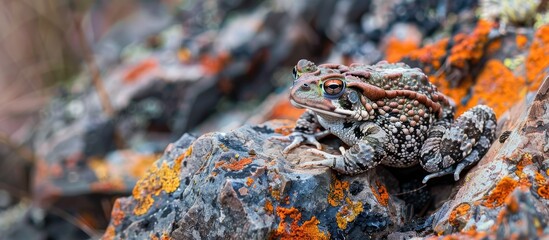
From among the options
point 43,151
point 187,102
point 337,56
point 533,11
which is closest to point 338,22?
point 337,56

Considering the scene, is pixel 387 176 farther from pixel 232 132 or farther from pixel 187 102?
pixel 187 102

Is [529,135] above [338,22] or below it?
below

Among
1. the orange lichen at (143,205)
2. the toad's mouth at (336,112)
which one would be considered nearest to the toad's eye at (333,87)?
the toad's mouth at (336,112)

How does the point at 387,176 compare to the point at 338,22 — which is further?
the point at 338,22

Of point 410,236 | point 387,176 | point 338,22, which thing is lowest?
point 410,236

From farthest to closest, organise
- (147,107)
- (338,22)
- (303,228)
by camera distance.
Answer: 1. (147,107)
2. (338,22)
3. (303,228)

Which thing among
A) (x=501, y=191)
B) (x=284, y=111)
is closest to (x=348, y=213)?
(x=501, y=191)

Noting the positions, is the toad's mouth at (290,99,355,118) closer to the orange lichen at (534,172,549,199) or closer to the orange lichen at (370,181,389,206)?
the orange lichen at (370,181,389,206)

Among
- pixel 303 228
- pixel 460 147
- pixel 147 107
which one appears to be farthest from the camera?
pixel 147 107
